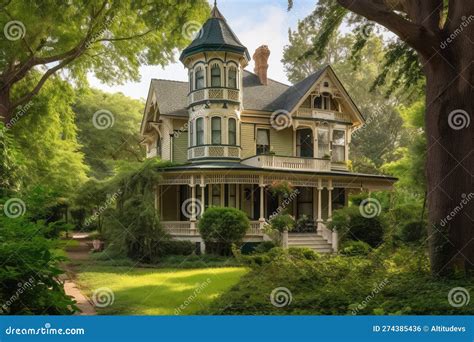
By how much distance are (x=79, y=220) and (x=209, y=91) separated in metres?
19.6

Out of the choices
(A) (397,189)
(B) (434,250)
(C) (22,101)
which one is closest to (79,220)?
(C) (22,101)

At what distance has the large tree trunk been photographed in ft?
26.9

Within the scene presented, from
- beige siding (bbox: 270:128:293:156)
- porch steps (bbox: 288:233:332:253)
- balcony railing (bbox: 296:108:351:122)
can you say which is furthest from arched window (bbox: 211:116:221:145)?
porch steps (bbox: 288:233:332:253)

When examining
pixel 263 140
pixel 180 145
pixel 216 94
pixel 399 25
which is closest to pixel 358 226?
pixel 263 140

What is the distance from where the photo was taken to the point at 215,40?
2080 centimetres

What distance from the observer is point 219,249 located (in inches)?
679

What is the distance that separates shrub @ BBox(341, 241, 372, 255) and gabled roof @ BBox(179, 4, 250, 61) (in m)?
11.3

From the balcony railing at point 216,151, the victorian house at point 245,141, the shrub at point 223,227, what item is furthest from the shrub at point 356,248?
the balcony railing at point 216,151

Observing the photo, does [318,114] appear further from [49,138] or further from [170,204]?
[49,138]

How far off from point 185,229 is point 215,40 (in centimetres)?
969

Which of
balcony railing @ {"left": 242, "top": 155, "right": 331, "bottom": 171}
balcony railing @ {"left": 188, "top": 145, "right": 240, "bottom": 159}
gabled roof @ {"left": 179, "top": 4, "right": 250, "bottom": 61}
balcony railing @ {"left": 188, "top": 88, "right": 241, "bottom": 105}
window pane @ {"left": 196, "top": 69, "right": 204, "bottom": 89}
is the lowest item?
balcony railing @ {"left": 242, "top": 155, "right": 331, "bottom": 171}

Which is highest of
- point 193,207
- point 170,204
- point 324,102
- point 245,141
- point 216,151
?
point 324,102

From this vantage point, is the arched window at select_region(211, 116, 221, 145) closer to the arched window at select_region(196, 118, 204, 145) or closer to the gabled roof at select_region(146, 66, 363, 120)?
the arched window at select_region(196, 118, 204, 145)

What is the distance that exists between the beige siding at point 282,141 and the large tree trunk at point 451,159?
46.4ft
